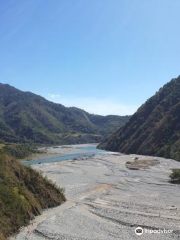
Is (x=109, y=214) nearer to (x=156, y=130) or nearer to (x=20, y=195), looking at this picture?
(x=20, y=195)

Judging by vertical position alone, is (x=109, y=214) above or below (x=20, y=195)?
below

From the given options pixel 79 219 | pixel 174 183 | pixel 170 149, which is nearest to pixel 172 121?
pixel 170 149

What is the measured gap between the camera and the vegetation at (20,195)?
104 ft

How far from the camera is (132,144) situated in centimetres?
16925

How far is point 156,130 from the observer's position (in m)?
155

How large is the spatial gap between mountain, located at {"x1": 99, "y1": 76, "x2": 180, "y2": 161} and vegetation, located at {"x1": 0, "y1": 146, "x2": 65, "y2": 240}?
299 feet

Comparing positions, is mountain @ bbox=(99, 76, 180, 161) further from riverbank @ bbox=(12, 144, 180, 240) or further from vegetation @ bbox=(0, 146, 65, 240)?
vegetation @ bbox=(0, 146, 65, 240)

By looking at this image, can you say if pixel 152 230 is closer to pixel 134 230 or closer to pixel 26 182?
pixel 134 230

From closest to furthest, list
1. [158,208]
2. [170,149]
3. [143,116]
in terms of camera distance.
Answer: [158,208]
[170,149]
[143,116]

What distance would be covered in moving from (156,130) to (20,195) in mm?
126410

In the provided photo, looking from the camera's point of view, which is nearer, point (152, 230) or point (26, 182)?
point (152, 230)

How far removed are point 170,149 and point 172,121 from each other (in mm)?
21937

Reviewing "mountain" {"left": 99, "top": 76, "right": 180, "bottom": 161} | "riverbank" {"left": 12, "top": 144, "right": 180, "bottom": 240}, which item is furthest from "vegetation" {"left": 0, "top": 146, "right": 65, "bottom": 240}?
"mountain" {"left": 99, "top": 76, "right": 180, "bottom": 161}

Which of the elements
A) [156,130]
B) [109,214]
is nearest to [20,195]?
[109,214]
